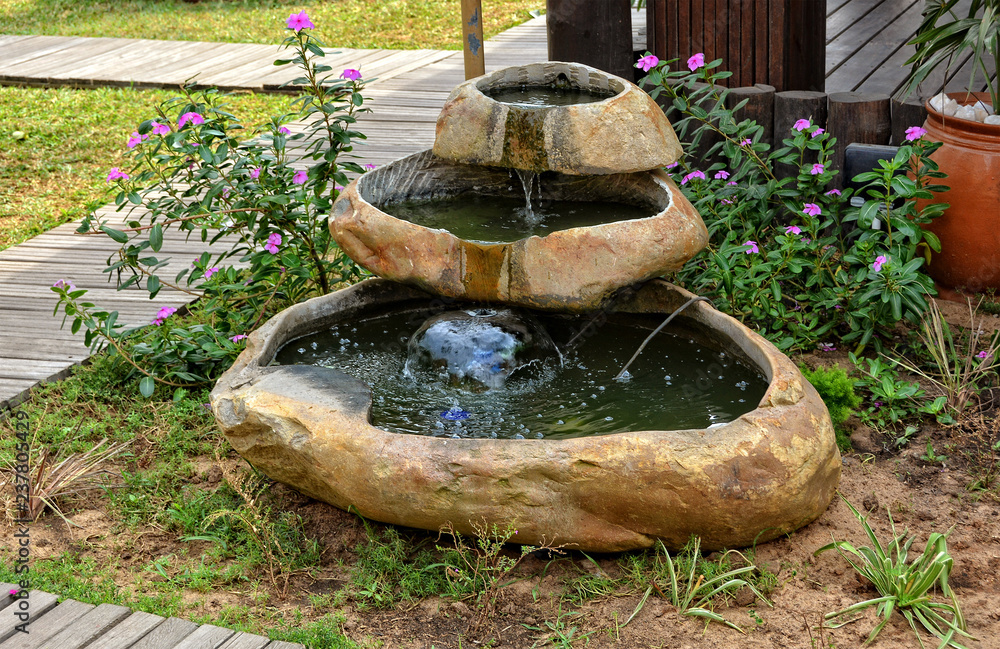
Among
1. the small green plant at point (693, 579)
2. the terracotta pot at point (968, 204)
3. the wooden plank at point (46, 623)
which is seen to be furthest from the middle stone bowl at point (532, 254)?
the terracotta pot at point (968, 204)

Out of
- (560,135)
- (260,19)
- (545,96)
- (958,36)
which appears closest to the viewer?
(560,135)

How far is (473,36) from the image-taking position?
188 inches

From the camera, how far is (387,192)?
157 inches

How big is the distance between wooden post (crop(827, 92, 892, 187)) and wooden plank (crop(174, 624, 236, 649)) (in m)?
3.86

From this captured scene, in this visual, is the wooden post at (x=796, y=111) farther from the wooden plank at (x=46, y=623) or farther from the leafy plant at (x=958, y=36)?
the wooden plank at (x=46, y=623)

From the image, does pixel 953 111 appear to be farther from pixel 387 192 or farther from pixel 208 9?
pixel 208 9

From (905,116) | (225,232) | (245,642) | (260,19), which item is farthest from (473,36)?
(260,19)

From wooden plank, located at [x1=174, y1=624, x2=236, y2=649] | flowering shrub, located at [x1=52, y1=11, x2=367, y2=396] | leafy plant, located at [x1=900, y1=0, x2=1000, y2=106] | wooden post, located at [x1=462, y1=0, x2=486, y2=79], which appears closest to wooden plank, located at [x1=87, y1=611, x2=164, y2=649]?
wooden plank, located at [x1=174, y1=624, x2=236, y2=649]

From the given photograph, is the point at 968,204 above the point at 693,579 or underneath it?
above

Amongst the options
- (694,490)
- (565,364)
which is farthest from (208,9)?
(694,490)

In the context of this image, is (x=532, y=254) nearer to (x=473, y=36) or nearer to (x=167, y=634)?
(x=167, y=634)

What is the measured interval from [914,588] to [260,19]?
1081 centimetres

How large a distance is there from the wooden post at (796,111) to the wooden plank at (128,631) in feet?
12.9

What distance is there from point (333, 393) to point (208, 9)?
10.7 m
